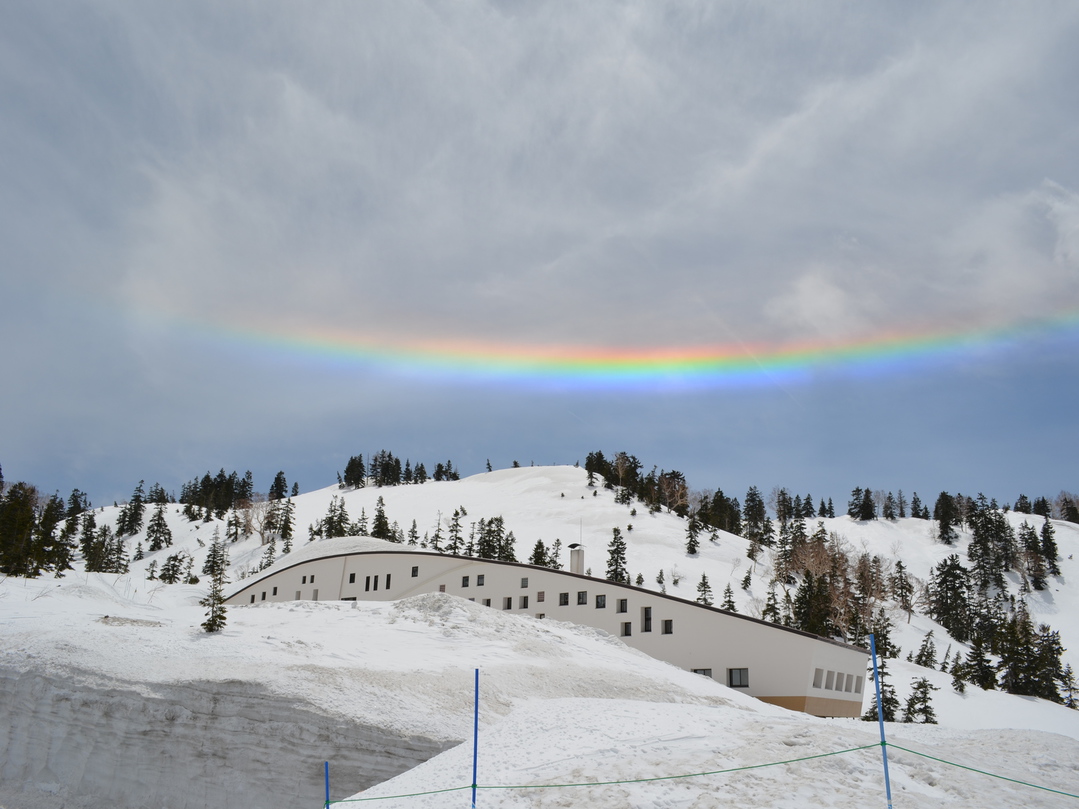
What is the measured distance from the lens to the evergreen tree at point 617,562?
97.4 metres

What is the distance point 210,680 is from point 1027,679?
261ft

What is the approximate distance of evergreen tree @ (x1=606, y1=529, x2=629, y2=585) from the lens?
97375 mm

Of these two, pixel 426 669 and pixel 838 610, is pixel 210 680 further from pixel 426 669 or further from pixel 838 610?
pixel 838 610

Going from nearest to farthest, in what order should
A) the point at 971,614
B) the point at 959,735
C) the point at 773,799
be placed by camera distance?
the point at 773,799 < the point at 959,735 < the point at 971,614

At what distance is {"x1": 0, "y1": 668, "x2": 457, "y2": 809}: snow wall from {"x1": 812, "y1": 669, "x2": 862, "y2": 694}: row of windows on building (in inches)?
1065

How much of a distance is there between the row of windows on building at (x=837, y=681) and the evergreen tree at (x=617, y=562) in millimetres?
52905

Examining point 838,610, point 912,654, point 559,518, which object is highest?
point 559,518

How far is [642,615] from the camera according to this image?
43812mm

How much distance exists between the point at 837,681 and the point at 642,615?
11.0 metres

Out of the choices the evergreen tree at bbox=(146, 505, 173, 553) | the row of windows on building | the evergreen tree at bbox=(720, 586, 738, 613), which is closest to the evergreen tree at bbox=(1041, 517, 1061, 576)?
the evergreen tree at bbox=(720, 586, 738, 613)

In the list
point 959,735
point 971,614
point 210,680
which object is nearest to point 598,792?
point 959,735

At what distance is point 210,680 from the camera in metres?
19.8

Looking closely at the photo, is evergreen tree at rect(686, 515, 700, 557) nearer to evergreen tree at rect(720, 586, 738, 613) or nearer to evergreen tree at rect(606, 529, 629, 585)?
evergreen tree at rect(606, 529, 629, 585)

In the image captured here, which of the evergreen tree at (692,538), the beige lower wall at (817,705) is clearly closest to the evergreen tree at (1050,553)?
the evergreen tree at (692,538)
